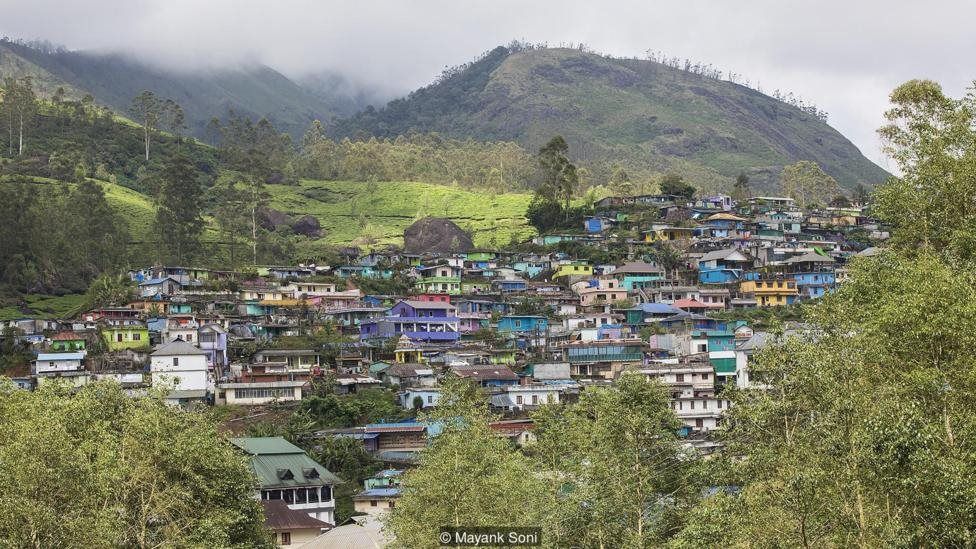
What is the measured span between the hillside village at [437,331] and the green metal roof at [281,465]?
0.10 m

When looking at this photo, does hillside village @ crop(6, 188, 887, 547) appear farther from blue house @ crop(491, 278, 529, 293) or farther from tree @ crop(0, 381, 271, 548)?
tree @ crop(0, 381, 271, 548)

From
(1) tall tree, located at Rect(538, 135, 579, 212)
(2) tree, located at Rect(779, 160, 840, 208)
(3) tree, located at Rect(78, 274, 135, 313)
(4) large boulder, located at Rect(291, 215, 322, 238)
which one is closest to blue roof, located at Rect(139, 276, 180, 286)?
(3) tree, located at Rect(78, 274, 135, 313)

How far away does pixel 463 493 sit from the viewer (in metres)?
29.4

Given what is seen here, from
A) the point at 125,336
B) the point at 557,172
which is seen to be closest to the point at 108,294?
the point at 125,336

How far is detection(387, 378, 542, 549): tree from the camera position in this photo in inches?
1138

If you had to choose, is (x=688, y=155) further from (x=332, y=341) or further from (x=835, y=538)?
(x=835, y=538)

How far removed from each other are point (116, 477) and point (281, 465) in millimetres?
17173

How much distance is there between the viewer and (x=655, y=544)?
2789cm

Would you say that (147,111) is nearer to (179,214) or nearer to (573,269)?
(179,214)

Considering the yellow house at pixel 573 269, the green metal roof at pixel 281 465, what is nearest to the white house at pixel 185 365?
the green metal roof at pixel 281 465

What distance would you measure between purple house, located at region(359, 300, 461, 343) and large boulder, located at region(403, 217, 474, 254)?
2358cm

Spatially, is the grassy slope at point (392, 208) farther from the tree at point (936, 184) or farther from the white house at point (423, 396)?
the tree at point (936, 184)

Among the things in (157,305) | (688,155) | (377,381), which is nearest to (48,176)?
(157,305)

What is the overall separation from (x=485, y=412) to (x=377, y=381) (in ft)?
54.2
